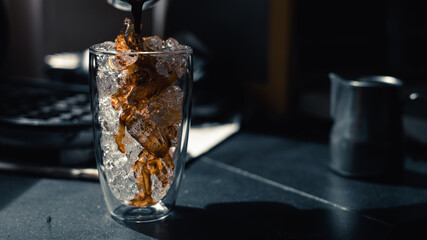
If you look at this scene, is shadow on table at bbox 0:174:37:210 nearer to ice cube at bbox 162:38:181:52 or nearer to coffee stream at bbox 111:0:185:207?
coffee stream at bbox 111:0:185:207

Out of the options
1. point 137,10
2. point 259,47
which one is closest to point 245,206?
point 137,10

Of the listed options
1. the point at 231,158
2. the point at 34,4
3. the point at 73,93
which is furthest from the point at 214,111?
the point at 34,4

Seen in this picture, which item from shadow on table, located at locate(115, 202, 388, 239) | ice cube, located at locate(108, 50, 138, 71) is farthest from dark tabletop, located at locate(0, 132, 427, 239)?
ice cube, located at locate(108, 50, 138, 71)

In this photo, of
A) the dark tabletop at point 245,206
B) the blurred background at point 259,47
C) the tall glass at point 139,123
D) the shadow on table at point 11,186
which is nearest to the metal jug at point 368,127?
the dark tabletop at point 245,206

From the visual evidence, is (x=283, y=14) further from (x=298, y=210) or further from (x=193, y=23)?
(x=298, y=210)

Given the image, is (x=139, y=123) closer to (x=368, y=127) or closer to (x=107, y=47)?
(x=107, y=47)

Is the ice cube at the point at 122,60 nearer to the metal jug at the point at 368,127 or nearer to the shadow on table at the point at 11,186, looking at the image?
the shadow on table at the point at 11,186
